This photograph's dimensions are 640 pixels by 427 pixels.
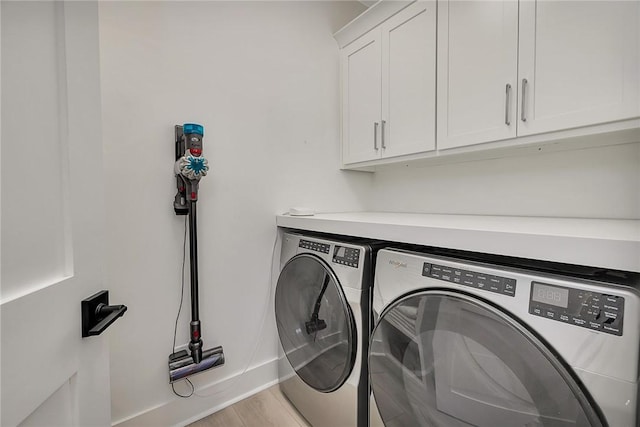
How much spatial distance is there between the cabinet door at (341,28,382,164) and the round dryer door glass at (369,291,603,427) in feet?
3.62

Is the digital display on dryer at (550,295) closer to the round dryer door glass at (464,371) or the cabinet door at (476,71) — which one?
the round dryer door glass at (464,371)

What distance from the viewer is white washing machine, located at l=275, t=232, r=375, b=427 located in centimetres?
107

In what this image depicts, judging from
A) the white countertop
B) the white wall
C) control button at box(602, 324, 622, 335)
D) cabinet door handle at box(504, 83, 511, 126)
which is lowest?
control button at box(602, 324, 622, 335)

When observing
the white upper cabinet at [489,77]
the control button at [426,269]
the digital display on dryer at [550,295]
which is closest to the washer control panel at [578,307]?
the digital display on dryer at [550,295]

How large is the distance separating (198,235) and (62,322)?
874 mm

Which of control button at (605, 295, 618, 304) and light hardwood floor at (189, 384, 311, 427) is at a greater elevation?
control button at (605, 295, 618, 304)

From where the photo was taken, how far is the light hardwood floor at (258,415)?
1.34m

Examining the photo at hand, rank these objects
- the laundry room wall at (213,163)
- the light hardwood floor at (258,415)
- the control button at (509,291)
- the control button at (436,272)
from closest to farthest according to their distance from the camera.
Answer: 1. the control button at (509,291)
2. the control button at (436,272)
3. the laundry room wall at (213,163)
4. the light hardwood floor at (258,415)

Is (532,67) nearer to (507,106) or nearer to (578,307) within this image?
(507,106)

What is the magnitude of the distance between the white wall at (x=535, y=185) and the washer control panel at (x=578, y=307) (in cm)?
90

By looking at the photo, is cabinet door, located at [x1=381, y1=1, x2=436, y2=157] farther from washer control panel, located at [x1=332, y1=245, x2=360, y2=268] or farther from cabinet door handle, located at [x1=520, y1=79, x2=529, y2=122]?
washer control panel, located at [x1=332, y1=245, x2=360, y2=268]

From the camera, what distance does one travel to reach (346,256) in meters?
1.14

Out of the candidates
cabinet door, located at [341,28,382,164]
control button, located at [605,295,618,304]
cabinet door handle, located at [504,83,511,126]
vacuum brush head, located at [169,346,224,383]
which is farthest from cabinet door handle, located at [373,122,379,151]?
vacuum brush head, located at [169,346,224,383]

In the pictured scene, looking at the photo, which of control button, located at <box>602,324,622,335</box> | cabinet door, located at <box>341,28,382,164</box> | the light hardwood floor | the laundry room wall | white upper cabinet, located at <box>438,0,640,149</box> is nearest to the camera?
control button, located at <box>602,324,622,335</box>
